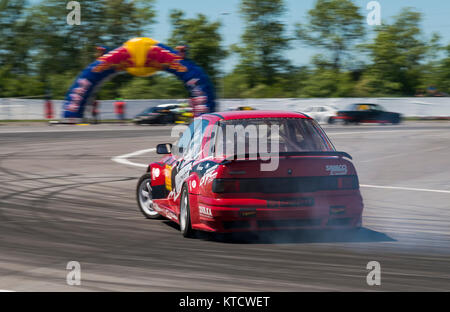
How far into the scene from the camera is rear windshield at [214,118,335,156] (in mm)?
7348

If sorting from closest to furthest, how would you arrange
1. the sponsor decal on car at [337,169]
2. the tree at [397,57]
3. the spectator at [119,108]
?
1. the sponsor decal on car at [337,169]
2. the spectator at [119,108]
3. the tree at [397,57]

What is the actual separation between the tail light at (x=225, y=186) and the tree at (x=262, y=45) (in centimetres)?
6258

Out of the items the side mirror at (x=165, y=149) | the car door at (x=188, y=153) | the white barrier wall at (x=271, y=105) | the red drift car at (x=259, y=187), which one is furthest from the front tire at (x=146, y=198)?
the white barrier wall at (x=271, y=105)

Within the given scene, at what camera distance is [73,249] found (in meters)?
6.76

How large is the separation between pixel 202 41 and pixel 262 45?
22.0 ft

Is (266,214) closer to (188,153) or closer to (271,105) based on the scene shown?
(188,153)

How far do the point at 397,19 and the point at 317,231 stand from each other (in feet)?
226

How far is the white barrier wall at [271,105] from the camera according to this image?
41.0 metres

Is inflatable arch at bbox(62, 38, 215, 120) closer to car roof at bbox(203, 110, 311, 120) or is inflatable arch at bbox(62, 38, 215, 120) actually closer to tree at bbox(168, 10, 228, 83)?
car roof at bbox(203, 110, 311, 120)

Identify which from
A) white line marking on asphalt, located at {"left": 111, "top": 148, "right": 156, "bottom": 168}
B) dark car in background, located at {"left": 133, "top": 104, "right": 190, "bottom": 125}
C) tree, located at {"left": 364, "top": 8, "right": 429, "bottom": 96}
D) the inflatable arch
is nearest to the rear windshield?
white line marking on asphalt, located at {"left": 111, "top": 148, "right": 156, "bottom": 168}

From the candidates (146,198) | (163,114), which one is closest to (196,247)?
(146,198)

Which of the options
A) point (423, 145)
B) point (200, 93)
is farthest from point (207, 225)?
point (200, 93)

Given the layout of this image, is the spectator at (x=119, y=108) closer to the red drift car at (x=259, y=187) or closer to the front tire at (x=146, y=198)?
the front tire at (x=146, y=198)

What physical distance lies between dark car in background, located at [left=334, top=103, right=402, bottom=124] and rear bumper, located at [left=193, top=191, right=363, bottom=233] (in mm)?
31114
